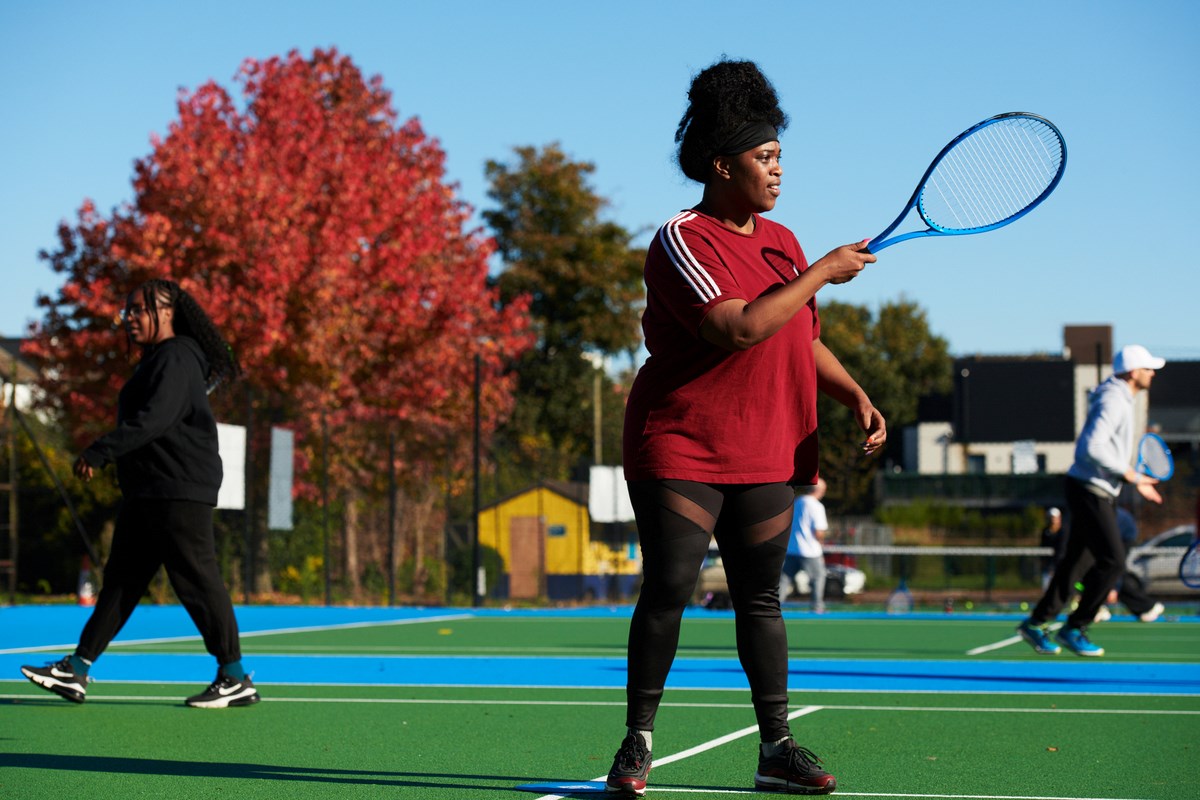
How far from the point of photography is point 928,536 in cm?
3375

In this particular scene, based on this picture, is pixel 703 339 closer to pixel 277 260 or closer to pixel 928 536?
pixel 277 260

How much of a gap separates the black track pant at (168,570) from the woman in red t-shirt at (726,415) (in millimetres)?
3337

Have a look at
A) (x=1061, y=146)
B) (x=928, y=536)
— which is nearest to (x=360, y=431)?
(x=928, y=536)

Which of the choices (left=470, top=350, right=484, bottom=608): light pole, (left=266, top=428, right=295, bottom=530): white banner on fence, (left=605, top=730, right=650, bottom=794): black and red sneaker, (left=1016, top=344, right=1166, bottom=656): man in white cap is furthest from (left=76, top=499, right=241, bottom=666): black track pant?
(left=470, top=350, right=484, bottom=608): light pole

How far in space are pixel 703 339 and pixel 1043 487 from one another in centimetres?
3341

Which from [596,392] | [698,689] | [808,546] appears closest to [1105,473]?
[698,689]

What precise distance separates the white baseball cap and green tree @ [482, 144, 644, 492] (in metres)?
32.1

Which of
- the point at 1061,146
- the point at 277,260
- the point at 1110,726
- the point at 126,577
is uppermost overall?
the point at 277,260

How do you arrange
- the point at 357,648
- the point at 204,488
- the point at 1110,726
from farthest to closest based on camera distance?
the point at 357,648 < the point at 204,488 < the point at 1110,726

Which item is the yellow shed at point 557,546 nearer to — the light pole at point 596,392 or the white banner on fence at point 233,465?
the white banner on fence at point 233,465

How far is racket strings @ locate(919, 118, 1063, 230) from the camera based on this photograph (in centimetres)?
503

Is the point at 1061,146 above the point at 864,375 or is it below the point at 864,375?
below

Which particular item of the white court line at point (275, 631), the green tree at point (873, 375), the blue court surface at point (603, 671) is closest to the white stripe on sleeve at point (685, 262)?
the blue court surface at point (603, 671)

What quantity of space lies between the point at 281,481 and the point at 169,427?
15120 mm
